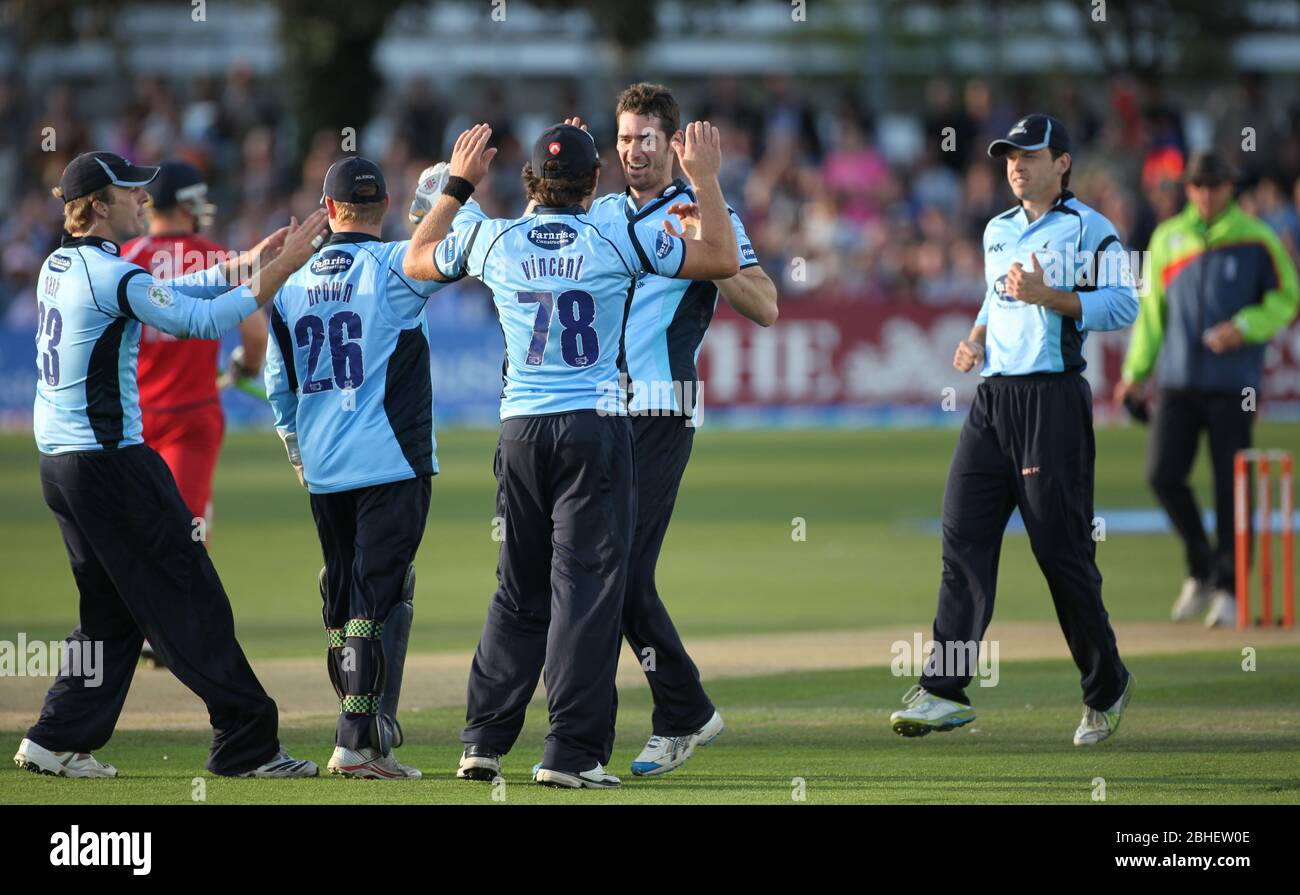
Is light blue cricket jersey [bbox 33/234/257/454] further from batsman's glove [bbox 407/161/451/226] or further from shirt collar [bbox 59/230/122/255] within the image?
batsman's glove [bbox 407/161/451/226]

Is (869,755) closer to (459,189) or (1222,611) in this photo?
(459,189)

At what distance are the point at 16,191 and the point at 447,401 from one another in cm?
1009

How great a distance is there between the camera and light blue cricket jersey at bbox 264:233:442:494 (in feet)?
27.4

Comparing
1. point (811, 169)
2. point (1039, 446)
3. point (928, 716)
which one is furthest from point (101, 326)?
point (811, 169)

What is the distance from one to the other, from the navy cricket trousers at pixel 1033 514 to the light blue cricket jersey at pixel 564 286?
2.16 m

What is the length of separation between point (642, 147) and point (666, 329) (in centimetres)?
79

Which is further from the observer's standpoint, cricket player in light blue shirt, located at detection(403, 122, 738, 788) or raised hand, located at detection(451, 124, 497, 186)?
raised hand, located at detection(451, 124, 497, 186)

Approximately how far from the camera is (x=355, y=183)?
331 inches

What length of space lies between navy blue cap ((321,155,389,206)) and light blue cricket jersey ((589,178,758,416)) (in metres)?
1.00

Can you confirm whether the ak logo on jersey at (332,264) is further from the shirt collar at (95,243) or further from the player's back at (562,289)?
the shirt collar at (95,243)

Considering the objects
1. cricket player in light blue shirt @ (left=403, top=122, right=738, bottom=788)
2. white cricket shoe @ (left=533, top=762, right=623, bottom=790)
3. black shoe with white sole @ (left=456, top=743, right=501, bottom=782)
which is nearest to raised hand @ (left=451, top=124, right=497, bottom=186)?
cricket player in light blue shirt @ (left=403, top=122, right=738, bottom=788)

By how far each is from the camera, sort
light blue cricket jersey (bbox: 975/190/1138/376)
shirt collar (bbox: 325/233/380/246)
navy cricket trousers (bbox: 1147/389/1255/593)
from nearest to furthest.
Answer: shirt collar (bbox: 325/233/380/246) → light blue cricket jersey (bbox: 975/190/1138/376) → navy cricket trousers (bbox: 1147/389/1255/593)

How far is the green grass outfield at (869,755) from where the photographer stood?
25.5 ft

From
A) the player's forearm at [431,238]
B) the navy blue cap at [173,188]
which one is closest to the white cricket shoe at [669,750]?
the player's forearm at [431,238]
